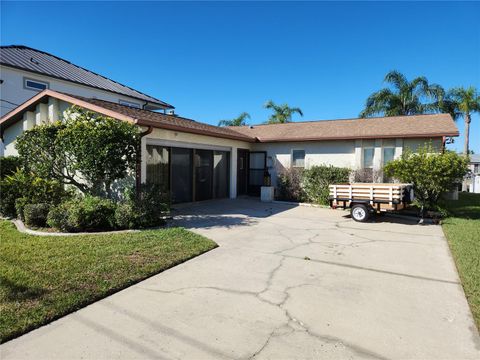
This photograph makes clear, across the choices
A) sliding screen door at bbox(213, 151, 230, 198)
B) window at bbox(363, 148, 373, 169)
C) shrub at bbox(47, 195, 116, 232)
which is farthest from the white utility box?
shrub at bbox(47, 195, 116, 232)

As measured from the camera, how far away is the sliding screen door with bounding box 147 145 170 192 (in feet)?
34.2

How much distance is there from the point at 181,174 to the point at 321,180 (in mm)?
6101

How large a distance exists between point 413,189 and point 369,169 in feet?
11.1

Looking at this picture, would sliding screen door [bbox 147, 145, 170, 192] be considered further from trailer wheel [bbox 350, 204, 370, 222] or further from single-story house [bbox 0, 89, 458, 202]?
trailer wheel [bbox 350, 204, 370, 222]

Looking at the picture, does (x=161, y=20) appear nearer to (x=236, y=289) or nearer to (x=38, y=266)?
(x=38, y=266)

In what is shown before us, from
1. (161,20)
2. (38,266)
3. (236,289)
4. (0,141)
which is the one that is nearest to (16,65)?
(0,141)

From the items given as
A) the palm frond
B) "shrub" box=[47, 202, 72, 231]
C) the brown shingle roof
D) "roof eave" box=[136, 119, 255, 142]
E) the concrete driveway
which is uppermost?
the palm frond

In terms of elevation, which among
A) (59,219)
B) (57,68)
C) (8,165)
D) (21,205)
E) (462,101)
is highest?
(57,68)

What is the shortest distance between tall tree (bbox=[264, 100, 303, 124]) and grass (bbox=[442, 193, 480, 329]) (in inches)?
837

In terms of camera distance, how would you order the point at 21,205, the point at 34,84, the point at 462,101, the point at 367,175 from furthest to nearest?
the point at 462,101
the point at 34,84
the point at 367,175
the point at 21,205

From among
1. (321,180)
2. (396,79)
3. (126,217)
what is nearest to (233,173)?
(321,180)

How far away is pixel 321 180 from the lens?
45.2 feet

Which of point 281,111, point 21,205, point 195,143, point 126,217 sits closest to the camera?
point 126,217

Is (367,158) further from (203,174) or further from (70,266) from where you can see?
(70,266)
